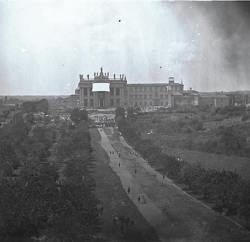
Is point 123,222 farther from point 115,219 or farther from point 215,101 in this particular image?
point 215,101

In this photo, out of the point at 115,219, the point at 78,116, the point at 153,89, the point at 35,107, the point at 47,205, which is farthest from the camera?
the point at 153,89

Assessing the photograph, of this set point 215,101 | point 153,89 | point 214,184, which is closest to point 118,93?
point 153,89

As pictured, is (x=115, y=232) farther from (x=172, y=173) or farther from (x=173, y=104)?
(x=173, y=104)

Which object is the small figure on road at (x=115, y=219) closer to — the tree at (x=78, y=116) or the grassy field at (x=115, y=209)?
the grassy field at (x=115, y=209)

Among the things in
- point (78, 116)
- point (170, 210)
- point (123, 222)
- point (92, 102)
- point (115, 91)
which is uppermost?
point (115, 91)

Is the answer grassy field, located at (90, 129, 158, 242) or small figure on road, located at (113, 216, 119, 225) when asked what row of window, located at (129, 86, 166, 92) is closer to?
grassy field, located at (90, 129, 158, 242)
